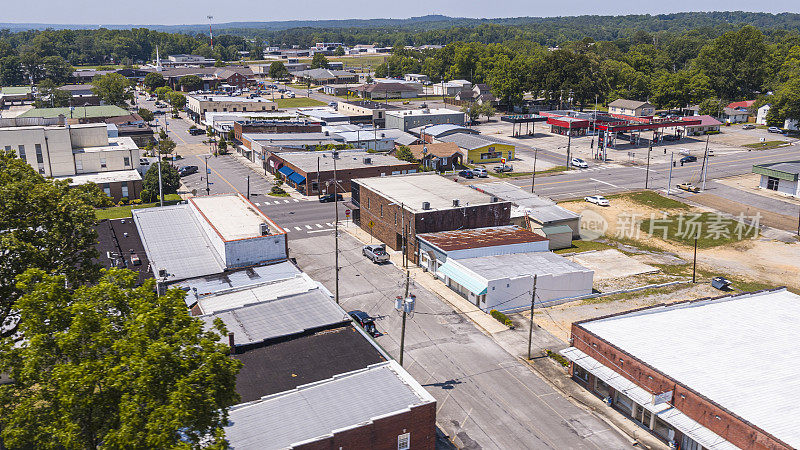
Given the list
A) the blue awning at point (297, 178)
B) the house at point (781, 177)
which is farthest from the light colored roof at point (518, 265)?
the house at point (781, 177)

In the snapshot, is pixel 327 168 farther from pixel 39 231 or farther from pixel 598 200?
pixel 39 231

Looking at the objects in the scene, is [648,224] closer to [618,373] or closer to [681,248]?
[681,248]

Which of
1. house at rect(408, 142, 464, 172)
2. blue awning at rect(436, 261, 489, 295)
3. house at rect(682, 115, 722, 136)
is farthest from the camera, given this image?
house at rect(682, 115, 722, 136)

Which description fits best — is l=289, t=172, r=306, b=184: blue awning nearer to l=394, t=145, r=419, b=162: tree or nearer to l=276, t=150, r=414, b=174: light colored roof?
l=276, t=150, r=414, b=174: light colored roof

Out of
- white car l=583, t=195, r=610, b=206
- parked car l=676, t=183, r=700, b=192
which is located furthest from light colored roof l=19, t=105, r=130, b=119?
parked car l=676, t=183, r=700, b=192

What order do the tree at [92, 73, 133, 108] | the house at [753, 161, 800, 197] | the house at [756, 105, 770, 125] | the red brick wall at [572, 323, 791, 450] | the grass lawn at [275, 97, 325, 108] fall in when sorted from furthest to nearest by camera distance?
the grass lawn at [275, 97, 325, 108] < the tree at [92, 73, 133, 108] < the house at [756, 105, 770, 125] < the house at [753, 161, 800, 197] < the red brick wall at [572, 323, 791, 450]

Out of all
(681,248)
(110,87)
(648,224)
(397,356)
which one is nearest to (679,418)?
(397,356)

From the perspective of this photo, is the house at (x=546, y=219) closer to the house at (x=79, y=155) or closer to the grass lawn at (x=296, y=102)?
the house at (x=79, y=155)

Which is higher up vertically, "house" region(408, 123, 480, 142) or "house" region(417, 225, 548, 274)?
"house" region(408, 123, 480, 142)
